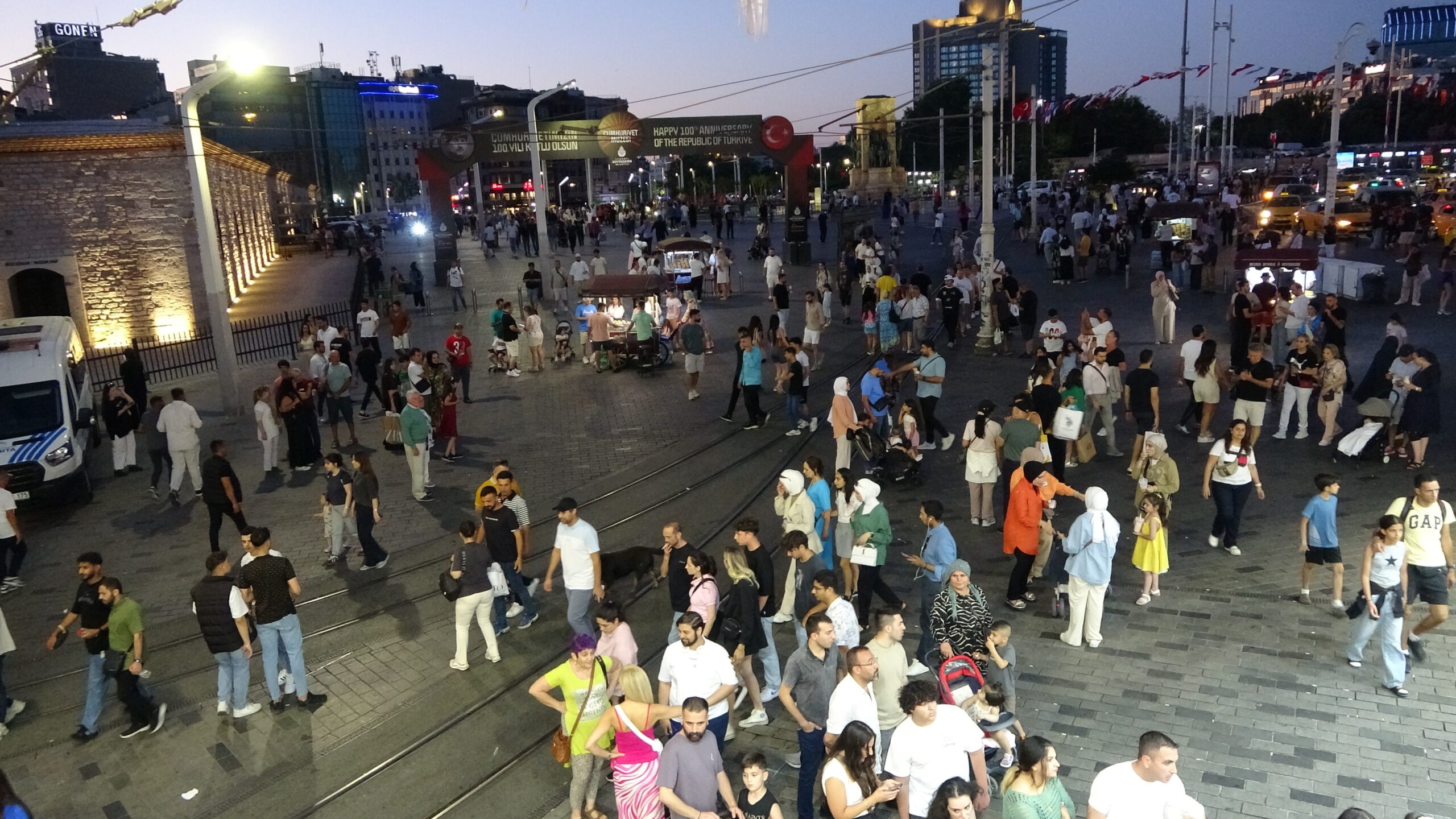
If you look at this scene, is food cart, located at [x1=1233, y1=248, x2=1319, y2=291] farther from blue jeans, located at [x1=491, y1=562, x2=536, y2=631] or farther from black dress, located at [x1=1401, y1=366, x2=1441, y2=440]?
blue jeans, located at [x1=491, y1=562, x2=536, y2=631]

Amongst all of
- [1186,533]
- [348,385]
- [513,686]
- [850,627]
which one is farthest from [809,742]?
[348,385]

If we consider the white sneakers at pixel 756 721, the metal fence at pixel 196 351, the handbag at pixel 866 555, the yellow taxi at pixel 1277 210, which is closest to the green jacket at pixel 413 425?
the handbag at pixel 866 555

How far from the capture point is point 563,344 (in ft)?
74.8

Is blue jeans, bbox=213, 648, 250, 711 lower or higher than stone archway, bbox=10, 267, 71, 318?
lower

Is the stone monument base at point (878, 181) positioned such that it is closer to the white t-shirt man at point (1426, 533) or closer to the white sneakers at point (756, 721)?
the white t-shirt man at point (1426, 533)

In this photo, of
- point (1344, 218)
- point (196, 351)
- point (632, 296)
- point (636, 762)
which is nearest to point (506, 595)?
point (636, 762)

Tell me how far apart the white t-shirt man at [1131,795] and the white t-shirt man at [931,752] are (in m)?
0.68

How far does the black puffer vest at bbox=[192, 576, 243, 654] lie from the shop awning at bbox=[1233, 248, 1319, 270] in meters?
19.0

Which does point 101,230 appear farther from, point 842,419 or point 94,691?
point 842,419

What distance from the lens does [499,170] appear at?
153 meters

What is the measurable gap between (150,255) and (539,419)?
1559 cm

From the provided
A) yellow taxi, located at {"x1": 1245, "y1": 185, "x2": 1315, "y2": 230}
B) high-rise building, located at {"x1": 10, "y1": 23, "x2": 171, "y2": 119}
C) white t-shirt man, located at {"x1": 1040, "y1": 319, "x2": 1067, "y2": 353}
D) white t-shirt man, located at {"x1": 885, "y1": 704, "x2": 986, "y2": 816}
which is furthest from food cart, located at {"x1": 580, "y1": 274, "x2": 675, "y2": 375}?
high-rise building, located at {"x1": 10, "y1": 23, "x2": 171, "y2": 119}

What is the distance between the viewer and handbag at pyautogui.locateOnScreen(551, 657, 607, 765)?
629cm

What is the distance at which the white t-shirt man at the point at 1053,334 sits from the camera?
656 inches
